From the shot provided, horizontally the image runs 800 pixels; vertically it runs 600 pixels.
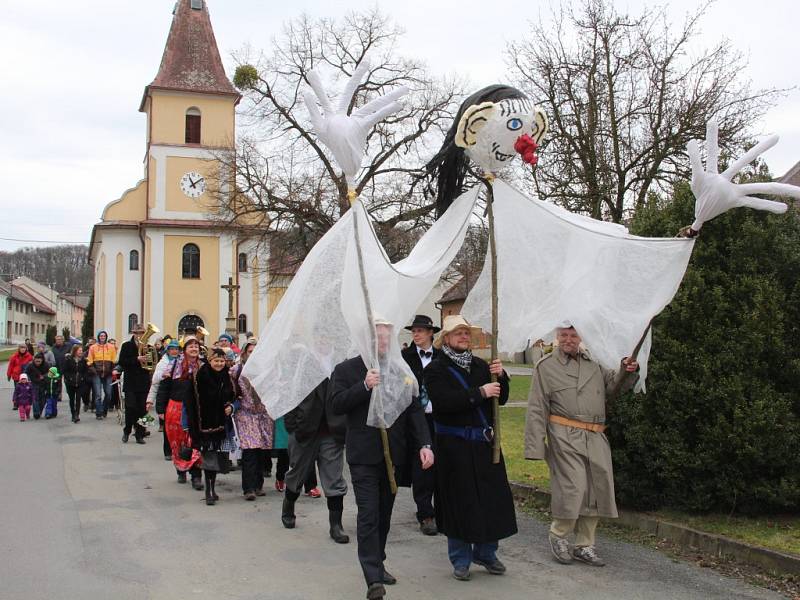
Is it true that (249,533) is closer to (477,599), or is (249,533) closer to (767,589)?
(477,599)

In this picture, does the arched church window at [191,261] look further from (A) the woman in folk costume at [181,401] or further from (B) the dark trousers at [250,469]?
(B) the dark trousers at [250,469]

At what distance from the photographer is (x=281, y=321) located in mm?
5719

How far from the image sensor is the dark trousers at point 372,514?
5230mm

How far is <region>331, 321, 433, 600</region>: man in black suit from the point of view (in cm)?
527

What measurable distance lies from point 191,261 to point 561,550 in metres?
41.0

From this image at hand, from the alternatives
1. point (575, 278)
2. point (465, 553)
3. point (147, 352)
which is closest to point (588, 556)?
point (465, 553)

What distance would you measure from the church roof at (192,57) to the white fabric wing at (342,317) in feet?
137

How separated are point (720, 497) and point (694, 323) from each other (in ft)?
4.92

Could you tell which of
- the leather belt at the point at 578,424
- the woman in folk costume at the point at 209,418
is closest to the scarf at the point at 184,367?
the woman in folk costume at the point at 209,418

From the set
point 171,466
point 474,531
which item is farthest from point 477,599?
point 171,466

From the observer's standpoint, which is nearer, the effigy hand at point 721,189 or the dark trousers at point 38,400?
the effigy hand at point 721,189

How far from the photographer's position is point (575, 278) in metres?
5.79

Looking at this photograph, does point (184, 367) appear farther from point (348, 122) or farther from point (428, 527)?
point (348, 122)

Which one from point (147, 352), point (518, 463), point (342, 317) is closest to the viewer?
point (342, 317)
